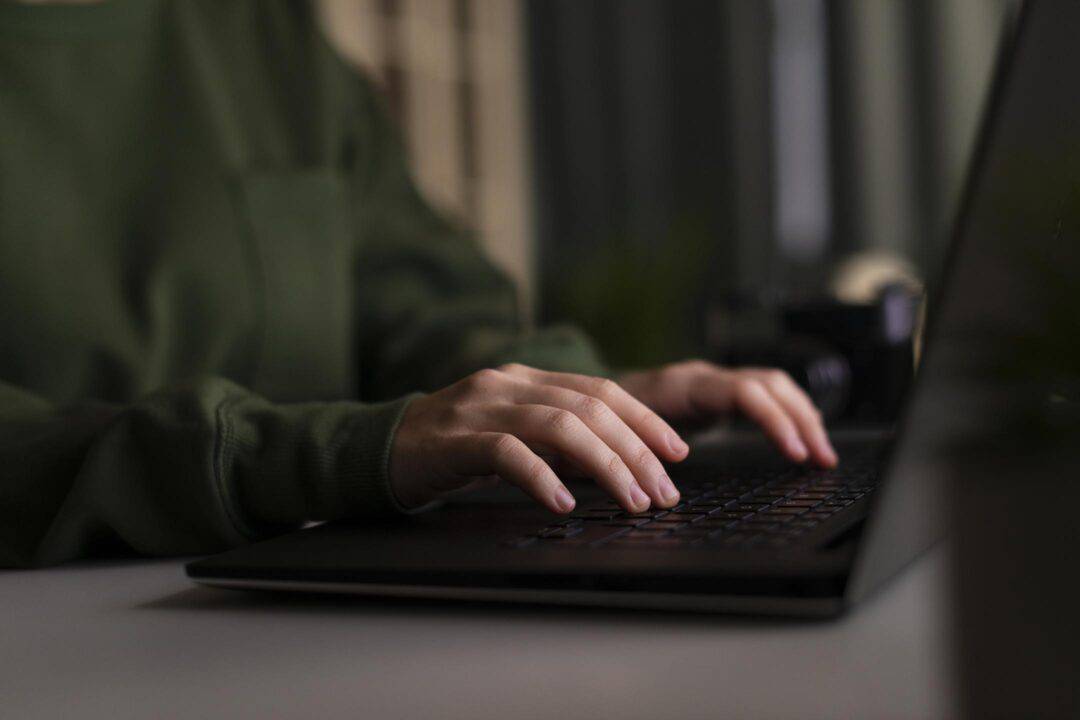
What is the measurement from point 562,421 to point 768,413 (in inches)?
11.6

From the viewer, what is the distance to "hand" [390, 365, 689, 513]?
21.9 inches

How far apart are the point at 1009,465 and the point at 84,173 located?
0.96 metres

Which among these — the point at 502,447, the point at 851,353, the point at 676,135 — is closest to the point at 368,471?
the point at 502,447

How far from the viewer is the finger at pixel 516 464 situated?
55 centimetres

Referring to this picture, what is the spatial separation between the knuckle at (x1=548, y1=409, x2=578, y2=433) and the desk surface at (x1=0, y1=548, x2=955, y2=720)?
0.13 meters

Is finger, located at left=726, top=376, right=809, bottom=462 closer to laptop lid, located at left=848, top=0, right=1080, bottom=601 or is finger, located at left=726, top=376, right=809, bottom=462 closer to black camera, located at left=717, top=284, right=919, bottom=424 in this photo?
black camera, located at left=717, top=284, right=919, bottom=424

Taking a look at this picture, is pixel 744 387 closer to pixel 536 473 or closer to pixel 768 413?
pixel 768 413

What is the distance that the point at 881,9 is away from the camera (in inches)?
129

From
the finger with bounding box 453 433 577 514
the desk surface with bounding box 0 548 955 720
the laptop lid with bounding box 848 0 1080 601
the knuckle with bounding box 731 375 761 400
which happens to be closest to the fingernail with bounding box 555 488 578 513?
the finger with bounding box 453 433 577 514

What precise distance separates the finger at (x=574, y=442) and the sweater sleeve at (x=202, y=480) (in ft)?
0.21

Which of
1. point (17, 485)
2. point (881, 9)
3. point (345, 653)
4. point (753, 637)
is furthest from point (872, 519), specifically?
point (881, 9)

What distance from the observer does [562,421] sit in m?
0.57

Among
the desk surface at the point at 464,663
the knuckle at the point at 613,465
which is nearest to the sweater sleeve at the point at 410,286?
the knuckle at the point at 613,465

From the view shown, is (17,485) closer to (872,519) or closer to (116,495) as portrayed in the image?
(116,495)
